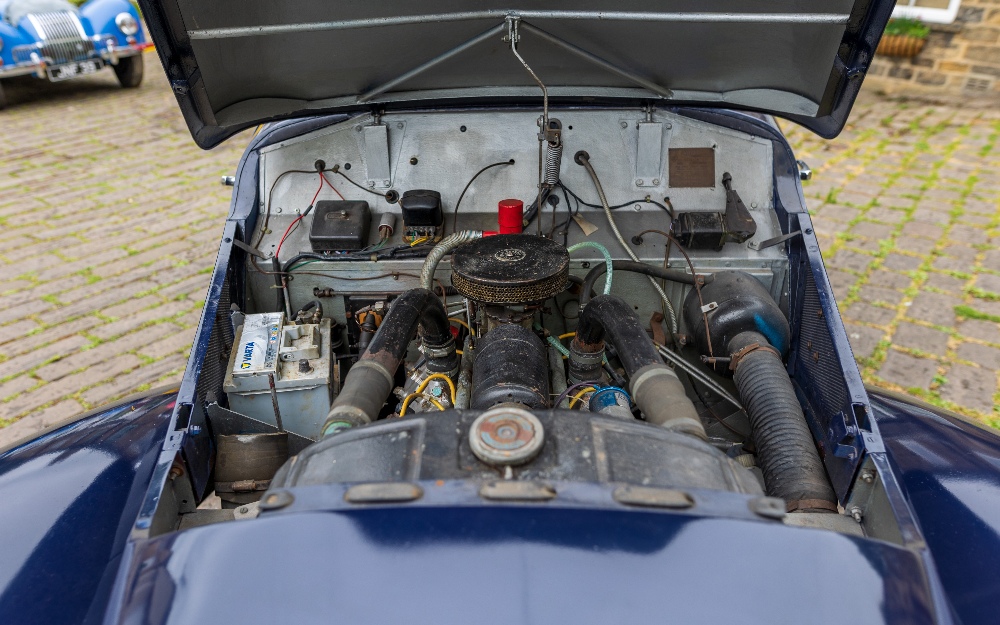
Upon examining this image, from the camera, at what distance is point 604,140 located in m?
3.06

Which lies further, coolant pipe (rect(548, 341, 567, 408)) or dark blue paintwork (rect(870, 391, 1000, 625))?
coolant pipe (rect(548, 341, 567, 408))

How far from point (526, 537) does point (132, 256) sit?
4971 millimetres

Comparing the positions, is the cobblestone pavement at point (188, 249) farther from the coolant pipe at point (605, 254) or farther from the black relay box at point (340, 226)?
the coolant pipe at point (605, 254)

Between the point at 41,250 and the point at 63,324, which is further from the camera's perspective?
the point at 41,250

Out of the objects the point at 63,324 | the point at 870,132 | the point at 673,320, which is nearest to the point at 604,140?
the point at 673,320

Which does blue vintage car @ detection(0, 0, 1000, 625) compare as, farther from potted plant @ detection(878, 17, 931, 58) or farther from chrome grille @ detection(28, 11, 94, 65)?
chrome grille @ detection(28, 11, 94, 65)

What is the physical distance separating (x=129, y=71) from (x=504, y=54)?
29.3 feet

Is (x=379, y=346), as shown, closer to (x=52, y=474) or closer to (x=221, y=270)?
(x=221, y=270)

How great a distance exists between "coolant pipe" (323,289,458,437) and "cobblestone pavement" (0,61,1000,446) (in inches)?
93.0

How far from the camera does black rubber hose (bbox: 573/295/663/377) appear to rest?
216 cm

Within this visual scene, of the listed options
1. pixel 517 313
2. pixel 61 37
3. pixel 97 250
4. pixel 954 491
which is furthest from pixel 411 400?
pixel 61 37

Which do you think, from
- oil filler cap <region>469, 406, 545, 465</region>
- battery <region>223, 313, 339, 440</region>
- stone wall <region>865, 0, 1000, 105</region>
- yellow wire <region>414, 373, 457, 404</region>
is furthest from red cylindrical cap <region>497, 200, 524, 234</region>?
stone wall <region>865, 0, 1000, 105</region>

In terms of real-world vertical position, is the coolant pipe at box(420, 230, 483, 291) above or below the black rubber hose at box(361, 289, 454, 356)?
above

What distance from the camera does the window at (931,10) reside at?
8.03 m
